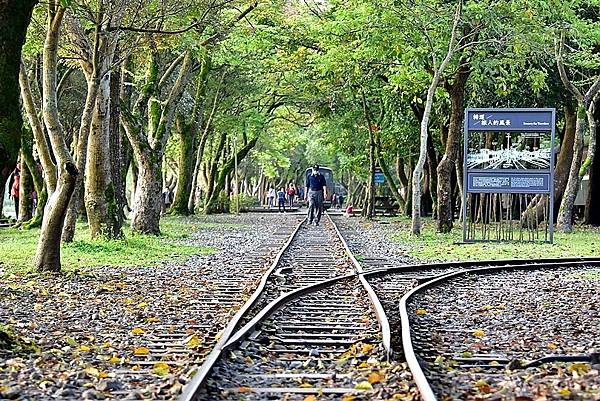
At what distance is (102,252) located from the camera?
17.6 m

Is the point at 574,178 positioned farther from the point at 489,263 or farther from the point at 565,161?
the point at 489,263

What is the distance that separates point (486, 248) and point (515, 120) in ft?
10.8

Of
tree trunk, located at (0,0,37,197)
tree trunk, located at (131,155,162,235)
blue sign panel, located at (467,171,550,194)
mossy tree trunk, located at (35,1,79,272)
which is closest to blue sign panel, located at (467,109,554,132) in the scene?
blue sign panel, located at (467,171,550,194)

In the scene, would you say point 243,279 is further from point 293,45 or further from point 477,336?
point 293,45

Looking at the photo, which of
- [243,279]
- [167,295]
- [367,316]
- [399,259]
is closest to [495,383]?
[367,316]

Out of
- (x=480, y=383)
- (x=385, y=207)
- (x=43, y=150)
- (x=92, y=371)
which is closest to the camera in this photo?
(x=480, y=383)

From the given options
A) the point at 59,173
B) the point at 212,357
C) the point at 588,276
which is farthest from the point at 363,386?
the point at 588,276

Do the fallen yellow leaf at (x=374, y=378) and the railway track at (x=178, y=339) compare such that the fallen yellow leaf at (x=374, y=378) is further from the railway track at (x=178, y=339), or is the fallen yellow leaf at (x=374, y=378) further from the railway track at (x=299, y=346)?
the railway track at (x=178, y=339)

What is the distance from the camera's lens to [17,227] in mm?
27781

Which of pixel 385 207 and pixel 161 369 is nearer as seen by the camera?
pixel 161 369

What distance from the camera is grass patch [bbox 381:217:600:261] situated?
19016 millimetres

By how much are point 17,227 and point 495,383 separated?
23.5 meters

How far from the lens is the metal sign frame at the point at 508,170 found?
72.5 ft

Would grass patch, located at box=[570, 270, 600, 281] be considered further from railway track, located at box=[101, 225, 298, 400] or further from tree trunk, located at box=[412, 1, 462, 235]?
tree trunk, located at box=[412, 1, 462, 235]
